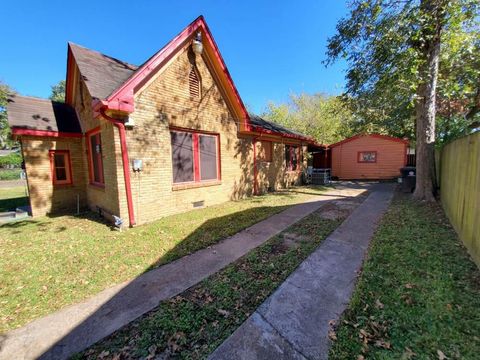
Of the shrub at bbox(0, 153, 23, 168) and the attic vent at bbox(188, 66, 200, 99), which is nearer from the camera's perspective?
the attic vent at bbox(188, 66, 200, 99)

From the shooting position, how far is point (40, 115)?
778 centimetres

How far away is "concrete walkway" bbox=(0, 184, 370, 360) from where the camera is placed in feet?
7.14

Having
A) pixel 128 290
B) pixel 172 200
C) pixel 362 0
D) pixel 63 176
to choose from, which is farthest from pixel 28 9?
pixel 362 0

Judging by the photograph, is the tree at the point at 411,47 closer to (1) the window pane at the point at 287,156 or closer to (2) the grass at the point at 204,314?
(1) the window pane at the point at 287,156

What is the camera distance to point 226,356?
6.48 feet

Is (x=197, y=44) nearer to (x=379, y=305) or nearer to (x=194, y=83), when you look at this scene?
(x=194, y=83)

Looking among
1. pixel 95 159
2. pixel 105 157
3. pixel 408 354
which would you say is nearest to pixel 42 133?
pixel 95 159

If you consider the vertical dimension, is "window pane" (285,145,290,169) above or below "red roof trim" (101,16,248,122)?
below

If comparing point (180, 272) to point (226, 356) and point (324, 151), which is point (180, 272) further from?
→ point (324, 151)

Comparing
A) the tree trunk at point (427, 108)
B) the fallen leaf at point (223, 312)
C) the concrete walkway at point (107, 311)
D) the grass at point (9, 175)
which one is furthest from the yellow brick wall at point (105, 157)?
the grass at point (9, 175)

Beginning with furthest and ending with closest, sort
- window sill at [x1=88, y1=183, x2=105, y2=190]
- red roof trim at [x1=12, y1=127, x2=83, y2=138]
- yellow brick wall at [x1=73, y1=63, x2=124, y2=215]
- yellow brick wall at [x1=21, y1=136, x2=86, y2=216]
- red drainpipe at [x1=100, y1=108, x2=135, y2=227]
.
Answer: yellow brick wall at [x1=21, y1=136, x2=86, y2=216], window sill at [x1=88, y1=183, x2=105, y2=190], red roof trim at [x1=12, y1=127, x2=83, y2=138], yellow brick wall at [x1=73, y1=63, x2=124, y2=215], red drainpipe at [x1=100, y1=108, x2=135, y2=227]

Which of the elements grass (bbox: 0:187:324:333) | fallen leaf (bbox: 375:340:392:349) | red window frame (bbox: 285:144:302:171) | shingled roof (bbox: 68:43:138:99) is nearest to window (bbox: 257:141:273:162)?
red window frame (bbox: 285:144:302:171)

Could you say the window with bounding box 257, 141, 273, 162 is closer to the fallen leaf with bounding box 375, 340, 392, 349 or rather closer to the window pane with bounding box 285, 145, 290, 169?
the window pane with bounding box 285, 145, 290, 169

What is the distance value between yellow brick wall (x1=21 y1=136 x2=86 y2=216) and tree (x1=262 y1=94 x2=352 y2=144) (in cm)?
2290
